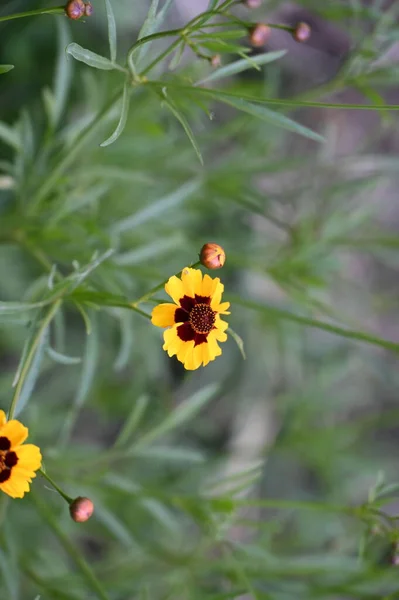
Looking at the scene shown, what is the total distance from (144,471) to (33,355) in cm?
140

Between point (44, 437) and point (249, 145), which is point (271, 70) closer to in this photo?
point (249, 145)

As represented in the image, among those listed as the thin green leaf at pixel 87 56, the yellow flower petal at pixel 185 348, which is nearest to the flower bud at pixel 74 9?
the thin green leaf at pixel 87 56

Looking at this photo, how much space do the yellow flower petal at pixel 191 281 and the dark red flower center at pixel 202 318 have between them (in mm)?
24

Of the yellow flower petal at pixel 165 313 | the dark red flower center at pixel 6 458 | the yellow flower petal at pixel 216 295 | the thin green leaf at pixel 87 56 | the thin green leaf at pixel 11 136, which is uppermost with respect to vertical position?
the thin green leaf at pixel 11 136

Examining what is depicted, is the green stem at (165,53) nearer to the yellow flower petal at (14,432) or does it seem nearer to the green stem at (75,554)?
the yellow flower petal at (14,432)

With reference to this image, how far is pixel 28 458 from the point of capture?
0.94 meters

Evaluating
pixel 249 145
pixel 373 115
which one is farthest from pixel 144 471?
pixel 373 115

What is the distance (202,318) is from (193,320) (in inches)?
0.6

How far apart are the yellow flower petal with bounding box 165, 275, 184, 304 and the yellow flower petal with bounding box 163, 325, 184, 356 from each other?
0.05m

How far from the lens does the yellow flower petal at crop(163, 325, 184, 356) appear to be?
1000mm

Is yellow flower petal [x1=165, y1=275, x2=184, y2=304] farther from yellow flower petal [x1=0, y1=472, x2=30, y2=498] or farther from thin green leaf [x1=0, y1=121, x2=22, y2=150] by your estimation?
thin green leaf [x1=0, y1=121, x2=22, y2=150]

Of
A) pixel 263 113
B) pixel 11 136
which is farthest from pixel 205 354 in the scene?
pixel 11 136

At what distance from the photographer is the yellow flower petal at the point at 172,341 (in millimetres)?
1000

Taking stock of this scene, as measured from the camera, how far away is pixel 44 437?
7.13 feet
